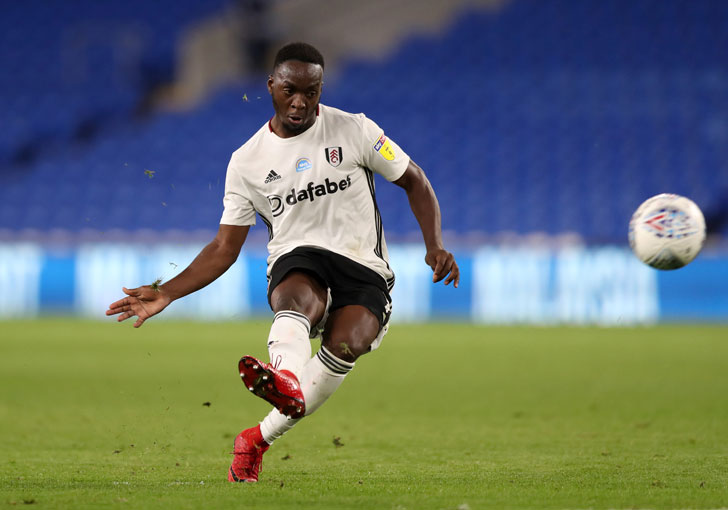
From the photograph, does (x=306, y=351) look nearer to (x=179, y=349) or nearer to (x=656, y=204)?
(x=656, y=204)

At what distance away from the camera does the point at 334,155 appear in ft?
16.3

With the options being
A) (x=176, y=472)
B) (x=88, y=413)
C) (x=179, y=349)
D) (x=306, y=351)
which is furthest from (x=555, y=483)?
(x=179, y=349)

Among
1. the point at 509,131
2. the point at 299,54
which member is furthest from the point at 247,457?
the point at 509,131

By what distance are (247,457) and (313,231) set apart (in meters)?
1.13

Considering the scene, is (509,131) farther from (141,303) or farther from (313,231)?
(141,303)

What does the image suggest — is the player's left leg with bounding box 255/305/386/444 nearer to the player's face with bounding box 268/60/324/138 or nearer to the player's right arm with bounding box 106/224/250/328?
the player's right arm with bounding box 106/224/250/328

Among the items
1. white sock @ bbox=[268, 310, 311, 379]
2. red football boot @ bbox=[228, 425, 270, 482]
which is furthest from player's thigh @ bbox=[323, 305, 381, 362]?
red football boot @ bbox=[228, 425, 270, 482]

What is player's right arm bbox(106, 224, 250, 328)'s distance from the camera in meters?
4.84

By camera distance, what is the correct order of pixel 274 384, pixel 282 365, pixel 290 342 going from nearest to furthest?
pixel 274 384 → pixel 282 365 → pixel 290 342

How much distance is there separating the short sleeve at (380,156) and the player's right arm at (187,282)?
0.71 metres

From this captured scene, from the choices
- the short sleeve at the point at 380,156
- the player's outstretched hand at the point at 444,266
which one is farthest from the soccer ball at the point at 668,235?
the player's outstretched hand at the point at 444,266

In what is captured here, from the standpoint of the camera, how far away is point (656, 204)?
19.4ft

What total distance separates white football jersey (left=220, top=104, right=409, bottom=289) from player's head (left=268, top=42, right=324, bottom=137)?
181 millimetres

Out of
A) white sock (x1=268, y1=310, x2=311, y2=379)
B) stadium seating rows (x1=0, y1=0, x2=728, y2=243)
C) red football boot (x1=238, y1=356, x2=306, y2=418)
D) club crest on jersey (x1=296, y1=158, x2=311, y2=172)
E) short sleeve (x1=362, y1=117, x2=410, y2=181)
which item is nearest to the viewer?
red football boot (x1=238, y1=356, x2=306, y2=418)
